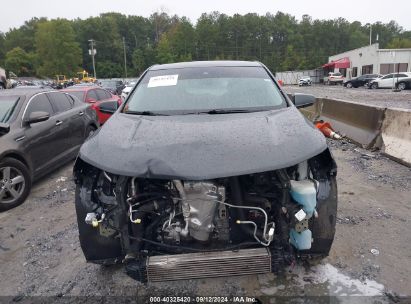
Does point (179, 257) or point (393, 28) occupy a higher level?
point (393, 28)

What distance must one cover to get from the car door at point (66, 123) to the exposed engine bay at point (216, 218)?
3884 mm

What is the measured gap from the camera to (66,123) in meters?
6.29

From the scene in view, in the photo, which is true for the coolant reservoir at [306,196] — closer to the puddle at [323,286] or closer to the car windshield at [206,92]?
the puddle at [323,286]

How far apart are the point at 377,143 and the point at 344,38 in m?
108

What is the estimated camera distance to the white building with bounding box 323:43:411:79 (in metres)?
44.0

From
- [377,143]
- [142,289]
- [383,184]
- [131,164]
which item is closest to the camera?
[131,164]

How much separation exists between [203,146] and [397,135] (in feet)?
16.2

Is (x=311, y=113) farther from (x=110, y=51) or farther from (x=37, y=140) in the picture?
(x=110, y=51)

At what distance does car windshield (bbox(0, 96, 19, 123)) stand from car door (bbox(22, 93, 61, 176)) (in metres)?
0.19

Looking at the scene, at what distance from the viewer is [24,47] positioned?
345 ft

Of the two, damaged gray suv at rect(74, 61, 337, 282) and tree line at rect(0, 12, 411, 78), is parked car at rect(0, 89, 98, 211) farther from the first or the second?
tree line at rect(0, 12, 411, 78)

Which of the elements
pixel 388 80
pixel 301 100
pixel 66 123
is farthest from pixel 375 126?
pixel 388 80

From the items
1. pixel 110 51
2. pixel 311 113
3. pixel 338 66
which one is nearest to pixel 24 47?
pixel 110 51

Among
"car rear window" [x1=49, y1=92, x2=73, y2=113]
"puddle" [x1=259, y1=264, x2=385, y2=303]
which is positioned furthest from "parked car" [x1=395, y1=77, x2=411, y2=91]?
"puddle" [x1=259, y1=264, x2=385, y2=303]
